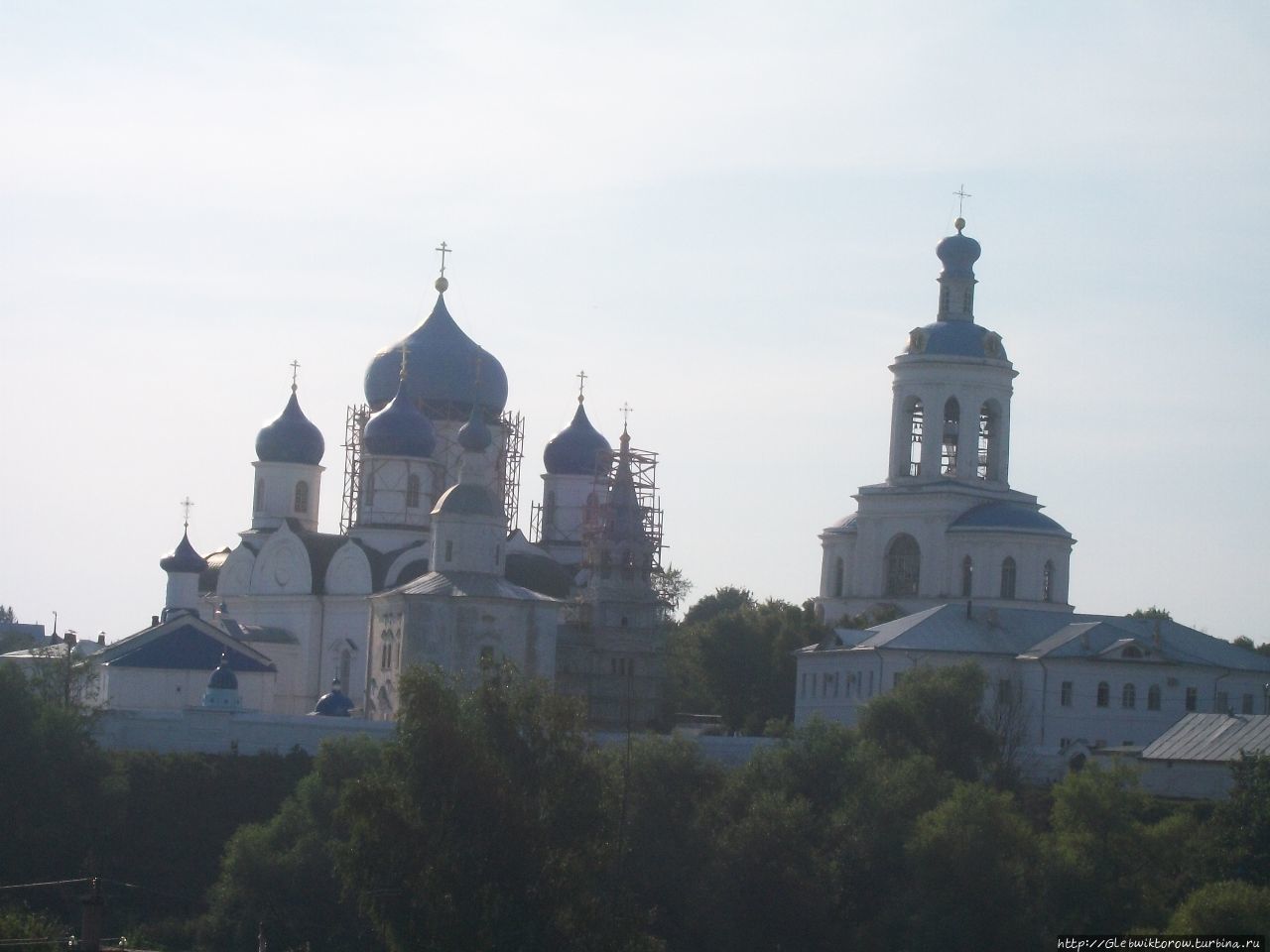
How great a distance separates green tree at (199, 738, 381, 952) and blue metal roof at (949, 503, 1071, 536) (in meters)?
16.2

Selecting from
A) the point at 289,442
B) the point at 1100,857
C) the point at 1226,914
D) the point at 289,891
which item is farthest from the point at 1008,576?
the point at 1226,914

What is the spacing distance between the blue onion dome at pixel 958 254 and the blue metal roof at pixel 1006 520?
4.75 meters

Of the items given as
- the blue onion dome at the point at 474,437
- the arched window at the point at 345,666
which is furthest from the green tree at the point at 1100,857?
the arched window at the point at 345,666

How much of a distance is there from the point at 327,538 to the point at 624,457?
590 centimetres

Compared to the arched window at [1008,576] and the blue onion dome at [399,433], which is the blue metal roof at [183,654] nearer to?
the blue onion dome at [399,433]

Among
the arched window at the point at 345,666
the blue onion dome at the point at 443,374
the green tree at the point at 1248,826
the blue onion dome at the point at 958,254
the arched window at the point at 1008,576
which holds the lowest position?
the green tree at the point at 1248,826

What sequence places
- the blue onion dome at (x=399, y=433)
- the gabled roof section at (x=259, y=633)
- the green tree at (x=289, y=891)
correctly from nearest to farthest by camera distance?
the green tree at (x=289, y=891) → the gabled roof section at (x=259, y=633) → the blue onion dome at (x=399, y=433)

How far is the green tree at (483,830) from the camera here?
2823 centimetres

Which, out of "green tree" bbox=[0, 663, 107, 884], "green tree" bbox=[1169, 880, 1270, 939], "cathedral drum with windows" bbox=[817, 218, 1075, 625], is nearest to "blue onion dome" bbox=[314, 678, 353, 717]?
"green tree" bbox=[0, 663, 107, 884]

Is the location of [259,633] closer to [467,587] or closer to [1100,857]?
[467,587]

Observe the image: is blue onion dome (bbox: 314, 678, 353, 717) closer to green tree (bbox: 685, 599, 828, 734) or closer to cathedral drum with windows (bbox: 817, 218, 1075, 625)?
green tree (bbox: 685, 599, 828, 734)

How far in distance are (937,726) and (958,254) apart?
45.3ft

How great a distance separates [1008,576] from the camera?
48.5m

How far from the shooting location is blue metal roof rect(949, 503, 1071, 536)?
48406mm
